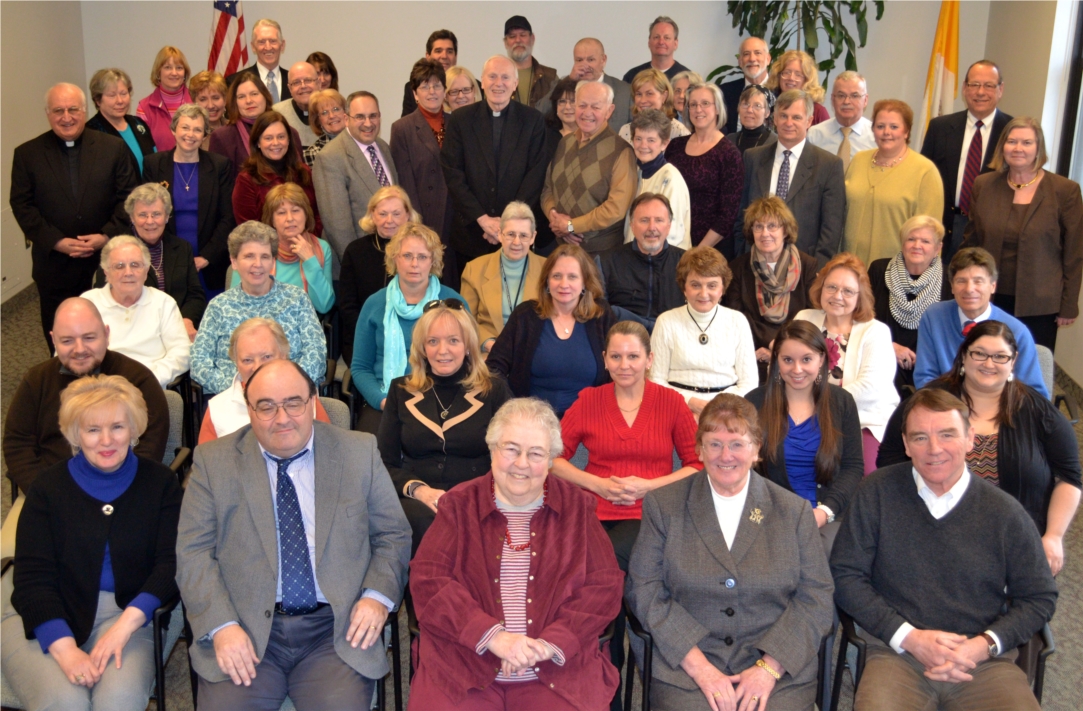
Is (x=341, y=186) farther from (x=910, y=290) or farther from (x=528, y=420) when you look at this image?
(x=910, y=290)

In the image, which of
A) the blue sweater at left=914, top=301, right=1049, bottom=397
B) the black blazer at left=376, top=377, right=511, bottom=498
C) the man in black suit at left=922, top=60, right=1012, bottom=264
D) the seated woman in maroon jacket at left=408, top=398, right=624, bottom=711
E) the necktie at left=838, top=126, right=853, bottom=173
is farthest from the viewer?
the necktie at left=838, top=126, right=853, bottom=173

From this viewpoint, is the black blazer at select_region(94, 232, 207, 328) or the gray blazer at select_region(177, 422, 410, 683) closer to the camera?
the gray blazer at select_region(177, 422, 410, 683)

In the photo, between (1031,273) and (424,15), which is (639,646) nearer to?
(1031,273)

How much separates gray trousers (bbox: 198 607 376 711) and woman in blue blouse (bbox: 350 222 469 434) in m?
1.48

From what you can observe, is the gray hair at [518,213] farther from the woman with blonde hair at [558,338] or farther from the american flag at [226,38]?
the american flag at [226,38]

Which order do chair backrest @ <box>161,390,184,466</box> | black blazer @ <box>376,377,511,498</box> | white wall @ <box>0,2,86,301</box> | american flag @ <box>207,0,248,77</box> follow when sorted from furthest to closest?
american flag @ <box>207,0,248,77</box>
white wall @ <box>0,2,86,301</box>
chair backrest @ <box>161,390,184,466</box>
black blazer @ <box>376,377,511,498</box>

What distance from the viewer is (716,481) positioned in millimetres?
2910

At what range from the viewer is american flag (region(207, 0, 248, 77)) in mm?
7703

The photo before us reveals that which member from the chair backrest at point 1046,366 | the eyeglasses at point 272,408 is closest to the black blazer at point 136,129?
the eyeglasses at point 272,408

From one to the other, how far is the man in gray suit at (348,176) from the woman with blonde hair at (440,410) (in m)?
1.83

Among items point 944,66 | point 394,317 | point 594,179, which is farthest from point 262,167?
point 944,66

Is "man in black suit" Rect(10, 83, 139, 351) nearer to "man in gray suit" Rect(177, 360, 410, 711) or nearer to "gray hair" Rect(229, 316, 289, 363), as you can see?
"gray hair" Rect(229, 316, 289, 363)

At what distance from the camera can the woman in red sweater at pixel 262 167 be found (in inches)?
204

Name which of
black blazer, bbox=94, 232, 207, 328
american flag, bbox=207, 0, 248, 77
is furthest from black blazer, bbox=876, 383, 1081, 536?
american flag, bbox=207, 0, 248, 77
